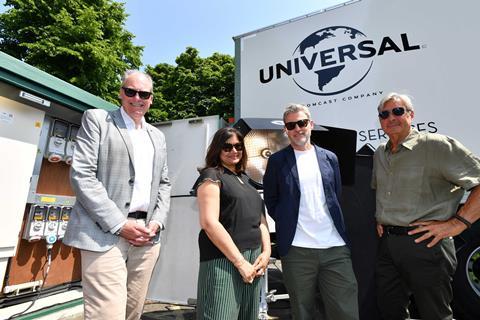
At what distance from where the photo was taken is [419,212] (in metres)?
1.88

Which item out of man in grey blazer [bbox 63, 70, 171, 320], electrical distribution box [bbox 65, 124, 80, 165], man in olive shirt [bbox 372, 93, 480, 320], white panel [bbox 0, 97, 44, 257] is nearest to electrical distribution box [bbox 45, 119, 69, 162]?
electrical distribution box [bbox 65, 124, 80, 165]

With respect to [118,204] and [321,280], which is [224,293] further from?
[118,204]

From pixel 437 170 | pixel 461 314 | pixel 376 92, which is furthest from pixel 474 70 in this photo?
pixel 461 314

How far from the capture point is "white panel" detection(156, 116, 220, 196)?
143 inches

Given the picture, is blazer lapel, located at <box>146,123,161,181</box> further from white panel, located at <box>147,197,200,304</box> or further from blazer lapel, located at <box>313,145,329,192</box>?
white panel, located at <box>147,197,200,304</box>

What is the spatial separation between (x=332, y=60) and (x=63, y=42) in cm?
1175

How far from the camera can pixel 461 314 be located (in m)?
2.80

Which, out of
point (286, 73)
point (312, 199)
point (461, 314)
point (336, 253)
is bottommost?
point (461, 314)

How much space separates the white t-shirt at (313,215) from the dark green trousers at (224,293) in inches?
15.4

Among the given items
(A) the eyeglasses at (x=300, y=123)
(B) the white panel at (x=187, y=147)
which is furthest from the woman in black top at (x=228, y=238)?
(B) the white panel at (x=187, y=147)

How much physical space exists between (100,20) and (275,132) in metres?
14.4

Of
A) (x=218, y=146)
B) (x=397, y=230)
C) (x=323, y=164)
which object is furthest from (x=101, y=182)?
(x=397, y=230)

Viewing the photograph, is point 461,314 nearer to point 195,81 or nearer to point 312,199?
point 312,199

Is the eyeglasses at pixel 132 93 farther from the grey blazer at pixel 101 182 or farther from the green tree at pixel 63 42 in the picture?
the green tree at pixel 63 42
